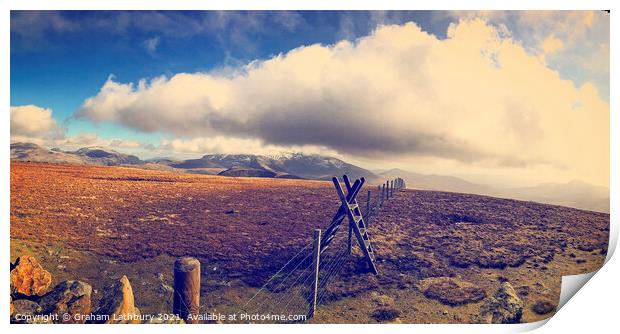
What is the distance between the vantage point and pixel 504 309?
9227 millimetres

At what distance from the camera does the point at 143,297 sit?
30.1ft

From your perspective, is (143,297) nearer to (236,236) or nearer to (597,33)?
(236,236)

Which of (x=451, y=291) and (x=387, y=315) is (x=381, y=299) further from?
(x=451, y=291)

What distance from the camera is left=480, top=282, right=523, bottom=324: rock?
918 cm

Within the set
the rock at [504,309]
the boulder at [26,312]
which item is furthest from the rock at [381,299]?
the boulder at [26,312]

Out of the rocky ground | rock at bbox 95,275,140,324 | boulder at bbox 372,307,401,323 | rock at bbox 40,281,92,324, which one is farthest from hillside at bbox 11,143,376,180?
rock at bbox 95,275,140,324

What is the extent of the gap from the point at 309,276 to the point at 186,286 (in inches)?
157

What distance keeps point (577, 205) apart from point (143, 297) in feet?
39.0

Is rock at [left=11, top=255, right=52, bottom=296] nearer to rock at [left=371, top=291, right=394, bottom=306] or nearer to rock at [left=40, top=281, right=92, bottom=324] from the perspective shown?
rock at [left=40, top=281, right=92, bottom=324]

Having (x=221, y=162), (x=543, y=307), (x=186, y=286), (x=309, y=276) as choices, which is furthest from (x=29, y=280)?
(x=543, y=307)

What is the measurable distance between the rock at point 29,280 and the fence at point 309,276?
191 inches

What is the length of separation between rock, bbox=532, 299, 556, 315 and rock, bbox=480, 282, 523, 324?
46cm

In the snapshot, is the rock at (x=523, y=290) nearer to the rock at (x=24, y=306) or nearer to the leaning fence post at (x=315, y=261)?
the leaning fence post at (x=315, y=261)
